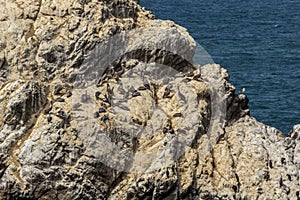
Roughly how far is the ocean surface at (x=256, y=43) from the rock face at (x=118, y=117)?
42.2 metres

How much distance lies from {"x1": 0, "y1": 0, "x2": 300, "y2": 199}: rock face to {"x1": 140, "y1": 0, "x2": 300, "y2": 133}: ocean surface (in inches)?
1662

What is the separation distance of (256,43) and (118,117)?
9363 centimetres

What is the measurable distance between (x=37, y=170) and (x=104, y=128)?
5417 millimetres

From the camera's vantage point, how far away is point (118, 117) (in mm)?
44344

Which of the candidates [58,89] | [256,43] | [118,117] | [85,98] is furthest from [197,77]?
[256,43]

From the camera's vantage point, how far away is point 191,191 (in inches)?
1729

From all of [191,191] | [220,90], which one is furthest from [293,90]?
[191,191]

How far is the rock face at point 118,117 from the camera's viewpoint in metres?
42.3

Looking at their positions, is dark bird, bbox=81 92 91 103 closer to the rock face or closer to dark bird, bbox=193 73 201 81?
the rock face

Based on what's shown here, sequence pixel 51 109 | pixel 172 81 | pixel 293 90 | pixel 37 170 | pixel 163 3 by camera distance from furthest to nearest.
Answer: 1. pixel 163 3
2. pixel 293 90
3. pixel 172 81
4. pixel 51 109
5. pixel 37 170

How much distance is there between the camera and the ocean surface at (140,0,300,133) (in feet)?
331

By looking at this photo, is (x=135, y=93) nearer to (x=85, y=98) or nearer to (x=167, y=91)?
(x=167, y=91)

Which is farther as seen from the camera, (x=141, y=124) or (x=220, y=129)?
(x=220, y=129)

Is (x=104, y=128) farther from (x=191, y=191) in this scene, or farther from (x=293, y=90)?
(x=293, y=90)
